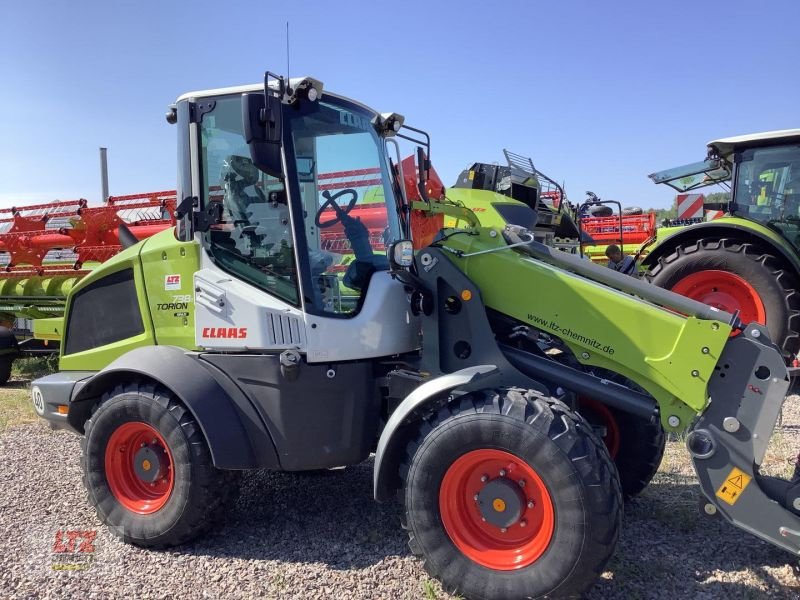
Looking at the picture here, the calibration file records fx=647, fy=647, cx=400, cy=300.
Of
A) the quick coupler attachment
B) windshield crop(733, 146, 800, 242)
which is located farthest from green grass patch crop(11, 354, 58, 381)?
windshield crop(733, 146, 800, 242)

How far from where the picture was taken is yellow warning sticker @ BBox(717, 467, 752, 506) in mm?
2897

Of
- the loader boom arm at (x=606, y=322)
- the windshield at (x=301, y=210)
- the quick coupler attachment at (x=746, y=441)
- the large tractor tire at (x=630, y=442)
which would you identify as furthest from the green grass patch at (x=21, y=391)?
the quick coupler attachment at (x=746, y=441)

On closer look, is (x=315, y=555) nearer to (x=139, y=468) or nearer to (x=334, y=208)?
(x=139, y=468)

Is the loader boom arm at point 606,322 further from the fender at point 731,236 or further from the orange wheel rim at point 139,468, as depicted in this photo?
the fender at point 731,236

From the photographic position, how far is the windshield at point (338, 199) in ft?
11.5

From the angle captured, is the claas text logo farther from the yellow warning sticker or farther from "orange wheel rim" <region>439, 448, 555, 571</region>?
the yellow warning sticker

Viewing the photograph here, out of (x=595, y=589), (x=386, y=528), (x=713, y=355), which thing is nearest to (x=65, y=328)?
(x=386, y=528)

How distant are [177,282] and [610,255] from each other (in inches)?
229

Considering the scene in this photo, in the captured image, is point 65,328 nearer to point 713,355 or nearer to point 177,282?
point 177,282

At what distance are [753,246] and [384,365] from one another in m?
5.20

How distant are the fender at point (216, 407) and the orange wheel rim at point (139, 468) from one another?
0.37 m

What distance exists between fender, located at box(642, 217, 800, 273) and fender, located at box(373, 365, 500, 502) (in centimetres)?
506

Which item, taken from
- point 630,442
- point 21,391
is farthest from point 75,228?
point 630,442

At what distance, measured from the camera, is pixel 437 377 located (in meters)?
3.39
